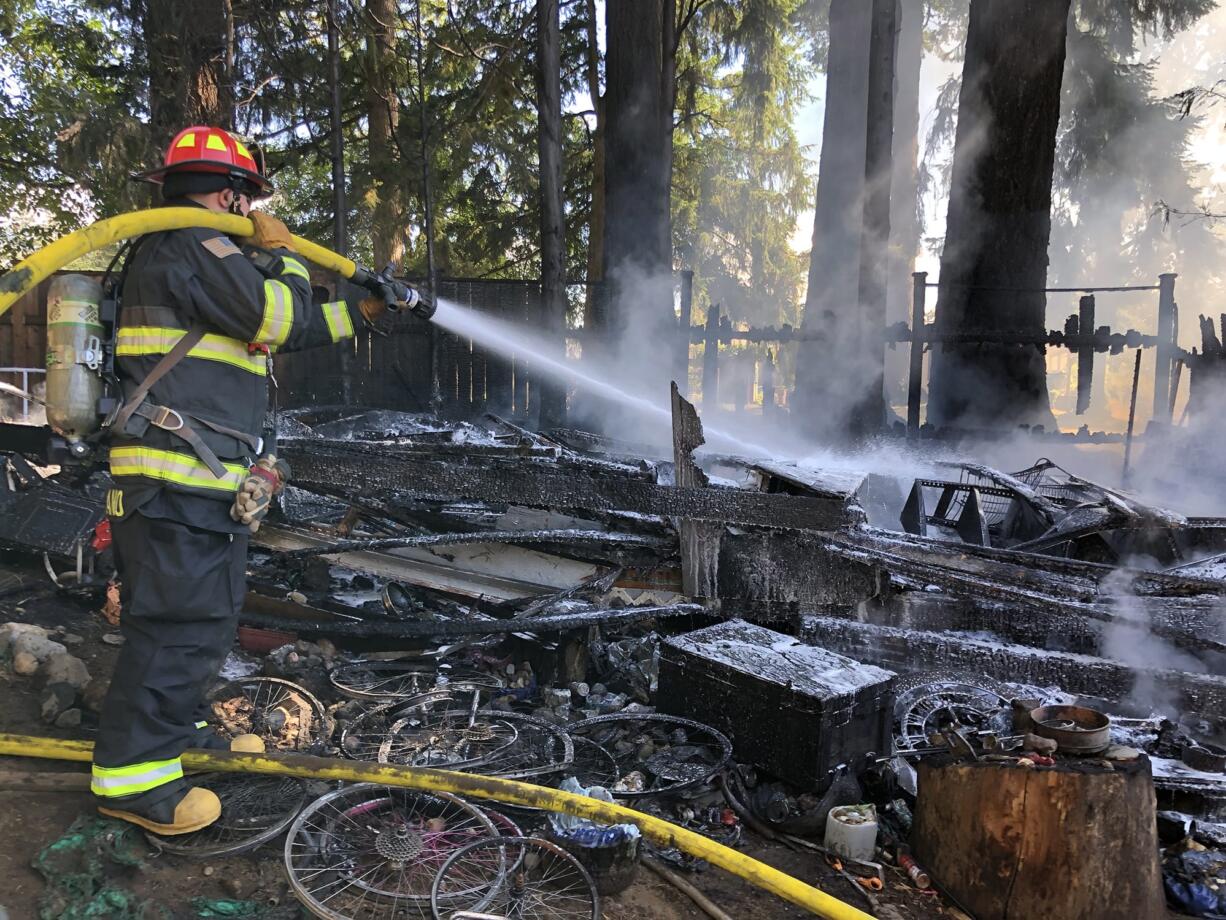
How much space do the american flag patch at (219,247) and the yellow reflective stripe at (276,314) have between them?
6.5 inches

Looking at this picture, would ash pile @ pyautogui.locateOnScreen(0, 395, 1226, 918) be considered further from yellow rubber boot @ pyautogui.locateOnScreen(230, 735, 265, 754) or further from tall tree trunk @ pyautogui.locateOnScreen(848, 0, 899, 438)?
tall tree trunk @ pyautogui.locateOnScreen(848, 0, 899, 438)

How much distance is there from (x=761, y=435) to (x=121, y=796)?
10.8 m

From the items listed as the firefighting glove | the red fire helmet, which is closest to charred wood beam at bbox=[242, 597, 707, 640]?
the firefighting glove

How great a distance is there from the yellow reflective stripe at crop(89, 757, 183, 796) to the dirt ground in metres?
0.23

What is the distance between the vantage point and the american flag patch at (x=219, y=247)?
2.78 m

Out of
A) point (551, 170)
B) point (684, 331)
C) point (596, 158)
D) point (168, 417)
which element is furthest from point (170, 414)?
point (596, 158)

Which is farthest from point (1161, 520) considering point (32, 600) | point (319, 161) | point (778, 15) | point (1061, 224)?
point (1061, 224)

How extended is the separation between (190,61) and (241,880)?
9.03 metres

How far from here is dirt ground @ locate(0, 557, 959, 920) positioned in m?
2.57

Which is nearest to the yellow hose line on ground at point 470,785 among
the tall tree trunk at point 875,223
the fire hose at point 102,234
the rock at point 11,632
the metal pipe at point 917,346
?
the rock at point 11,632

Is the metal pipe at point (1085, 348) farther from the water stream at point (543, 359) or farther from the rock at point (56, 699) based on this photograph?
the rock at point (56, 699)

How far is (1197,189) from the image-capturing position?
24000mm

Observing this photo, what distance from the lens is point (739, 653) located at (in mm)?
3709

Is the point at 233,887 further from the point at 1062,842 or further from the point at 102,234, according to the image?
the point at 1062,842
